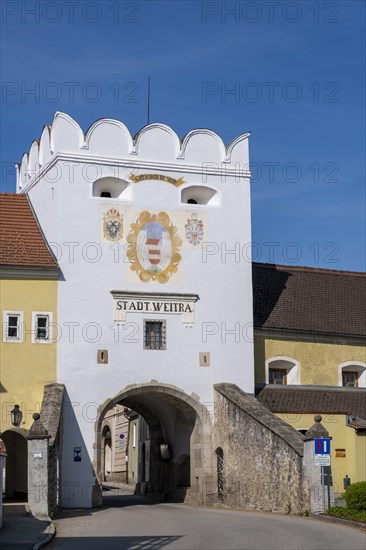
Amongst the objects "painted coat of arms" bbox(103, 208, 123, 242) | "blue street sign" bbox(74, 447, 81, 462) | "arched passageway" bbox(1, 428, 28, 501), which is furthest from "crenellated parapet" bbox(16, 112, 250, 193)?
"blue street sign" bbox(74, 447, 81, 462)

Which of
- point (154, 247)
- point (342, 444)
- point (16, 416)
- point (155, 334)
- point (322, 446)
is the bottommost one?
point (322, 446)

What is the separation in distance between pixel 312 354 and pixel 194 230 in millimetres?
6807

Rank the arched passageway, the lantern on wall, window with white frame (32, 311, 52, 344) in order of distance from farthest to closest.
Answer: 1. the arched passageway
2. window with white frame (32, 311, 52, 344)
3. the lantern on wall

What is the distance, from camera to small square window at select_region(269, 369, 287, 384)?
38.1 meters

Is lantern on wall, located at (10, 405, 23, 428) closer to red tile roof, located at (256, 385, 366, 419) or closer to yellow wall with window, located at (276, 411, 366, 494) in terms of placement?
red tile roof, located at (256, 385, 366, 419)

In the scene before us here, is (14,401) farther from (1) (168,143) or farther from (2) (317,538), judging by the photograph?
(2) (317,538)

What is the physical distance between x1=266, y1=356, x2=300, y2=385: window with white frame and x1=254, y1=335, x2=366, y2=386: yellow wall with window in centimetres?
15

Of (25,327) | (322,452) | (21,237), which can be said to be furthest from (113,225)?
(322,452)

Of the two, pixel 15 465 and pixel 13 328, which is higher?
pixel 13 328

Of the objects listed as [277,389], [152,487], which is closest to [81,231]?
[277,389]

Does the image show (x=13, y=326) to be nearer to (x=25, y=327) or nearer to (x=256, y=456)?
(x=25, y=327)

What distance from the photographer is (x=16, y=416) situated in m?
32.3

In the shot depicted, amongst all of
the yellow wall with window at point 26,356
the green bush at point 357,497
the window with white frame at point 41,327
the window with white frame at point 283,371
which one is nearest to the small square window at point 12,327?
the yellow wall with window at point 26,356

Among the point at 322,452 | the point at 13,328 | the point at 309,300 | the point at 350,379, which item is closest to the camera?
the point at 322,452
